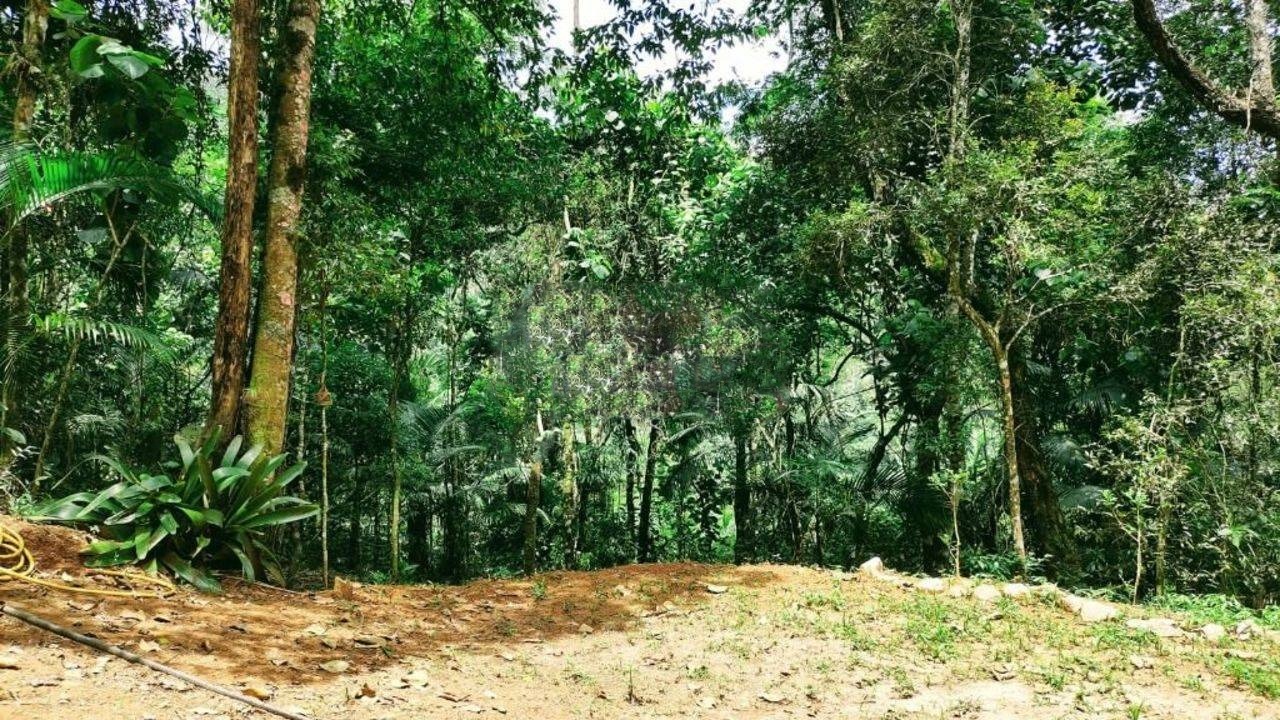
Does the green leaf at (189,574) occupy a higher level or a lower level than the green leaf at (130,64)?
lower

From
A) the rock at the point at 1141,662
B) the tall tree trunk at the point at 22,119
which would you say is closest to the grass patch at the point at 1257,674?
the rock at the point at 1141,662

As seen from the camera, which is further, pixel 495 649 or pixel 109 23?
pixel 109 23

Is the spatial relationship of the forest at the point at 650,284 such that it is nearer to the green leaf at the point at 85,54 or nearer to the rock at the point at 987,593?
the green leaf at the point at 85,54

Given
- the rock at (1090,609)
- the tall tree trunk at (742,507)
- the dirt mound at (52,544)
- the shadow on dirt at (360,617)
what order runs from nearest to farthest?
the shadow on dirt at (360,617), the dirt mound at (52,544), the rock at (1090,609), the tall tree trunk at (742,507)

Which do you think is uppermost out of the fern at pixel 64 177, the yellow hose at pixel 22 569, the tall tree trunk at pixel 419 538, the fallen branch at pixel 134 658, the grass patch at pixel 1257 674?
the fern at pixel 64 177

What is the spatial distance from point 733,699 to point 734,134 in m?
9.09

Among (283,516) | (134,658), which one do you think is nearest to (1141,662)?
(134,658)

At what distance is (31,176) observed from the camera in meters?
4.41

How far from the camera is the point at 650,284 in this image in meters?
10.2

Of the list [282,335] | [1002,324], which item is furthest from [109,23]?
[1002,324]

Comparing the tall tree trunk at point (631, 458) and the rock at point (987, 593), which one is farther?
the tall tree trunk at point (631, 458)

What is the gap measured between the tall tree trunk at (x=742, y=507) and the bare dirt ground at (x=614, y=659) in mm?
4915

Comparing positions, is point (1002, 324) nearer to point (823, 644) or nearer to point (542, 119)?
point (823, 644)

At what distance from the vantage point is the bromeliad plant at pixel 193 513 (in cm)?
438
